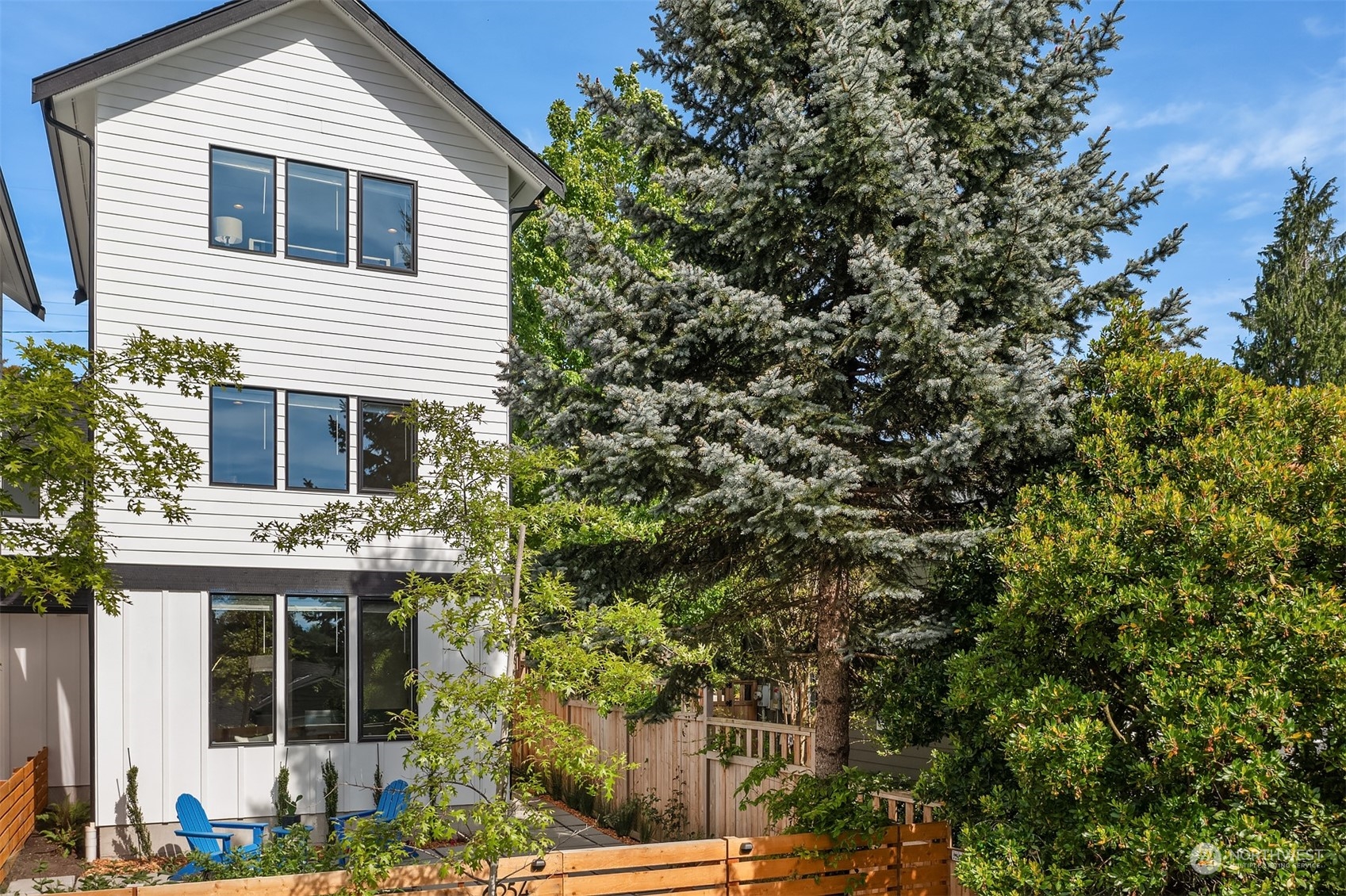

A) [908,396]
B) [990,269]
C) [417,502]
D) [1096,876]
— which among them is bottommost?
[1096,876]

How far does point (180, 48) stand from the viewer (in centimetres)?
1267

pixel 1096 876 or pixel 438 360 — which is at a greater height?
pixel 438 360

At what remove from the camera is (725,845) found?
8.79 meters

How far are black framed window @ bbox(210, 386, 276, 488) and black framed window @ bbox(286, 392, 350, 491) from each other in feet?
0.68

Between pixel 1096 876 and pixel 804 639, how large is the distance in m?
5.22

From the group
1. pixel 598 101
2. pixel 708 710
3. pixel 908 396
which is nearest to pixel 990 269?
pixel 908 396

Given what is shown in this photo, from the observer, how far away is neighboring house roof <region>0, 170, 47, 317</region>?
1798 centimetres

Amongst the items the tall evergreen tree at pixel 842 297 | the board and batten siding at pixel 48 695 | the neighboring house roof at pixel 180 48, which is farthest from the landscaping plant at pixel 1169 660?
the board and batten siding at pixel 48 695

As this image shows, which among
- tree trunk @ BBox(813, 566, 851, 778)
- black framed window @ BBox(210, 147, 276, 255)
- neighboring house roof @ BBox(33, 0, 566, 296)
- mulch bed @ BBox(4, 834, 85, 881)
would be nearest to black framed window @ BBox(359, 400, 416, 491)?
black framed window @ BBox(210, 147, 276, 255)

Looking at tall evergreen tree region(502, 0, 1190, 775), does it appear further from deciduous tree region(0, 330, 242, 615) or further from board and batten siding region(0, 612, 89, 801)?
board and batten siding region(0, 612, 89, 801)

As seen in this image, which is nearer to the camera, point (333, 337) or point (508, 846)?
point (508, 846)

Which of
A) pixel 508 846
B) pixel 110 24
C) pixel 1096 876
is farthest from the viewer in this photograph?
pixel 110 24

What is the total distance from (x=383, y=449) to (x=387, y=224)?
3.05 metres

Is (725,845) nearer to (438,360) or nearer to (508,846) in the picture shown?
(508,846)
